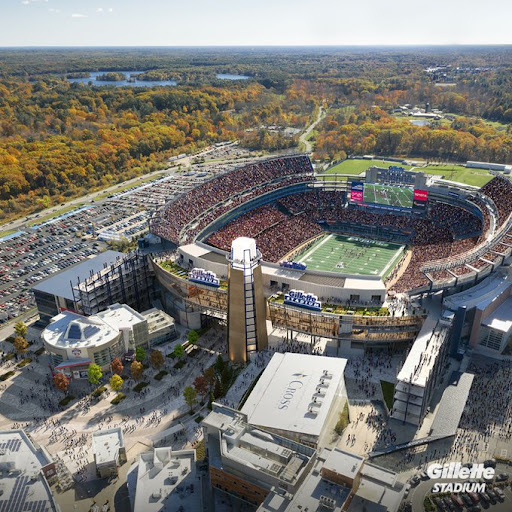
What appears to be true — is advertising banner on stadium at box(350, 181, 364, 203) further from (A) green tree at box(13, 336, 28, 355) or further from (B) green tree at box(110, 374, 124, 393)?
(A) green tree at box(13, 336, 28, 355)

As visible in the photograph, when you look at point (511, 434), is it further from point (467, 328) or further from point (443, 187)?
point (443, 187)

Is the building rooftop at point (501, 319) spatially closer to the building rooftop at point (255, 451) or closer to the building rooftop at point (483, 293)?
the building rooftop at point (483, 293)

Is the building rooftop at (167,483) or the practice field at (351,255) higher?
the building rooftop at (167,483)

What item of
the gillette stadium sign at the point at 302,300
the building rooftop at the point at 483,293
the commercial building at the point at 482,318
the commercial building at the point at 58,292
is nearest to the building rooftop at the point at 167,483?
the gillette stadium sign at the point at 302,300

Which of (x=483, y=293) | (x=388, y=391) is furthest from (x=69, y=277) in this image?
(x=483, y=293)

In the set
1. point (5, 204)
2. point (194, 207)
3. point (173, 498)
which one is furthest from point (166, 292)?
point (5, 204)

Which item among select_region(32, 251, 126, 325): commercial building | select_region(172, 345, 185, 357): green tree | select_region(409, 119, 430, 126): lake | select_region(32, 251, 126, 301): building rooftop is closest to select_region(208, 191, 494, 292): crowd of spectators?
select_region(32, 251, 126, 301): building rooftop
